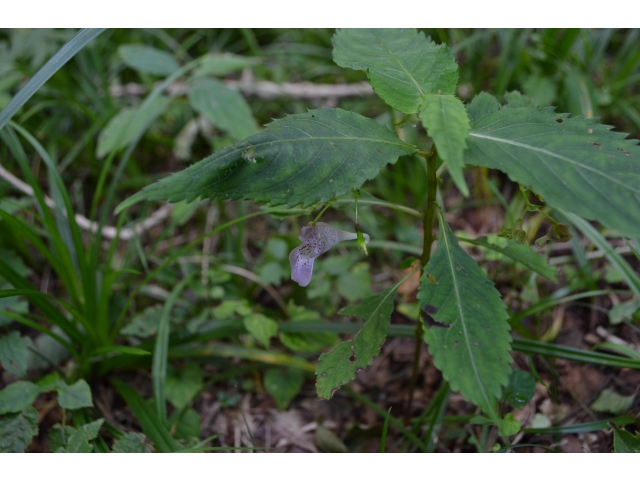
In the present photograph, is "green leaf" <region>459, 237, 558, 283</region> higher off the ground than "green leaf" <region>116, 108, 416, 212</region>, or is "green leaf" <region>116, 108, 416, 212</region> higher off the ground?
"green leaf" <region>116, 108, 416, 212</region>

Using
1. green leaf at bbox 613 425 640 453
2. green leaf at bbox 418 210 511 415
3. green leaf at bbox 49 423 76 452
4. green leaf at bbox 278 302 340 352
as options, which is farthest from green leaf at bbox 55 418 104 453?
green leaf at bbox 613 425 640 453

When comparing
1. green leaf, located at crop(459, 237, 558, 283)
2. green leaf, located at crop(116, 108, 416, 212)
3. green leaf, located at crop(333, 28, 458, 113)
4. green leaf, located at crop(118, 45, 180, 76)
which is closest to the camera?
green leaf, located at crop(116, 108, 416, 212)

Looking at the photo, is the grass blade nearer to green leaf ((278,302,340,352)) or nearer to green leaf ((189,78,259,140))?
green leaf ((189,78,259,140))

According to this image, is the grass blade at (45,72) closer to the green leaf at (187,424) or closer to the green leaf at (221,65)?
the green leaf at (221,65)

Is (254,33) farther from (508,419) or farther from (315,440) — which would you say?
(508,419)

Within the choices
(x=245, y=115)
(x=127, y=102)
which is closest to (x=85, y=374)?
(x=245, y=115)

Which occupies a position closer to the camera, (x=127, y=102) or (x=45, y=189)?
(x=45, y=189)
